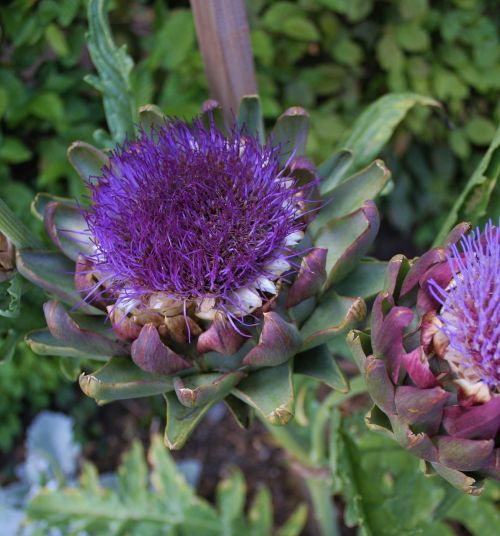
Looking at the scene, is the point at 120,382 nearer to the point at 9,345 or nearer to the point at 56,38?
the point at 9,345

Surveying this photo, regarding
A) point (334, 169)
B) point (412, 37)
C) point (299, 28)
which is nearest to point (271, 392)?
point (334, 169)

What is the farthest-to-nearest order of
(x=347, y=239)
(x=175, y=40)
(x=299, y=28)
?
1. (x=299, y=28)
2. (x=175, y=40)
3. (x=347, y=239)

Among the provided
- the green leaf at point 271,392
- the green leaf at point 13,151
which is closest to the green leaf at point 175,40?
the green leaf at point 13,151

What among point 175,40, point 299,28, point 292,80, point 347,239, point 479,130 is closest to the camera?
point 347,239

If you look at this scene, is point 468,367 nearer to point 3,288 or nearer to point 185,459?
point 3,288

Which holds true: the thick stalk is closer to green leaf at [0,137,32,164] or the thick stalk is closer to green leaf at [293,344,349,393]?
green leaf at [293,344,349,393]

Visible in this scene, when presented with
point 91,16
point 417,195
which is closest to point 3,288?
point 91,16

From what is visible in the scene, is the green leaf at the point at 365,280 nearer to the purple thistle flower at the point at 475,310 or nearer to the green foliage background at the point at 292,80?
the purple thistle flower at the point at 475,310
